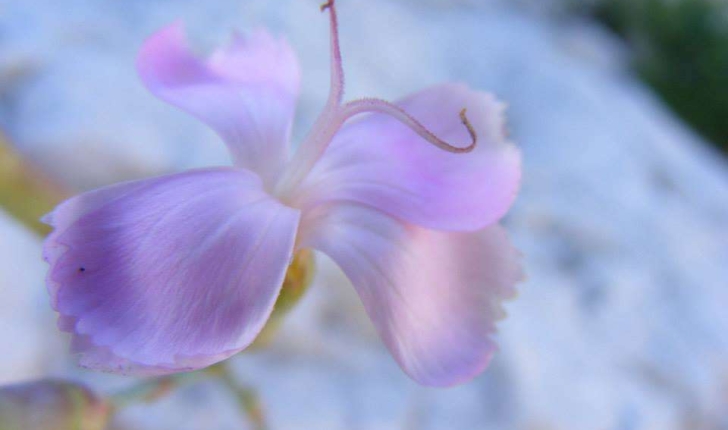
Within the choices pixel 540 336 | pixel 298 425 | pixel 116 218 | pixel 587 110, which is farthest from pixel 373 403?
pixel 587 110

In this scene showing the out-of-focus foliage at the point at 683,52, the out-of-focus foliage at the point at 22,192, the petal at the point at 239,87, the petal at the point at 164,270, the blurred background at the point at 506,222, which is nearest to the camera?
the petal at the point at 164,270

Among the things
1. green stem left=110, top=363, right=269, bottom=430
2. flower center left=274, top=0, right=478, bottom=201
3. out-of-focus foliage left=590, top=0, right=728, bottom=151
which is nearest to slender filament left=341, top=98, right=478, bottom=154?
flower center left=274, top=0, right=478, bottom=201

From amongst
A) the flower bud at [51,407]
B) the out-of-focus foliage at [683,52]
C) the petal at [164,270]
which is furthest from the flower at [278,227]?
the out-of-focus foliage at [683,52]

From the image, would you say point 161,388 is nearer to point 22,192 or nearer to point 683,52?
→ point 22,192

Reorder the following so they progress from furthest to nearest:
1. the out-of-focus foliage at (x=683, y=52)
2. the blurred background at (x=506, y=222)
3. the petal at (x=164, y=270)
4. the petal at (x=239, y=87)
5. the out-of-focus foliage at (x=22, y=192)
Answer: the out-of-focus foliage at (x=683, y=52) < the blurred background at (x=506, y=222) < the out-of-focus foliage at (x=22, y=192) < the petal at (x=239, y=87) < the petal at (x=164, y=270)

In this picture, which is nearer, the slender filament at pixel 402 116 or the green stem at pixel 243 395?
the slender filament at pixel 402 116

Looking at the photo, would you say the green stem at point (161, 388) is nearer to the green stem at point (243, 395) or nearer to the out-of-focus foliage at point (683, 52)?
the green stem at point (243, 395)
